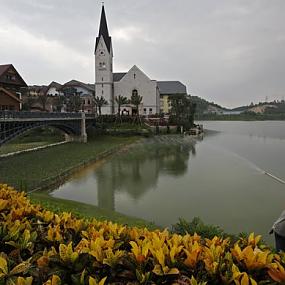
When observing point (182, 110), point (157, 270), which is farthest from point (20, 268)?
point (182, 110)

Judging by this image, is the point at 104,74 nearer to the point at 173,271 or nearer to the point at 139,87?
the point at 139,87

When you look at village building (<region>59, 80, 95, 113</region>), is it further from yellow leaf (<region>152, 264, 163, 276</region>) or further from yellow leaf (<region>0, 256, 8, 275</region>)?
yellow leaf (<region>152, 264, 163, 276</region>)

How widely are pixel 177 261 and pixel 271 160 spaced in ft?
94.1

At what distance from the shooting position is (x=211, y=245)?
3.10 metres

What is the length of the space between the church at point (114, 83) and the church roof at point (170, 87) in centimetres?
1251

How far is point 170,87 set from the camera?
8381cm

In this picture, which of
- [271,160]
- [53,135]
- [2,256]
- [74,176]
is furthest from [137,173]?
[53,135]

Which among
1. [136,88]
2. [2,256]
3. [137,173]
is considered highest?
[136,88]

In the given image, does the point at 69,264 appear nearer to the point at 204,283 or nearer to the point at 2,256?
the point at 2,256

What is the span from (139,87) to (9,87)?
34.1 meters

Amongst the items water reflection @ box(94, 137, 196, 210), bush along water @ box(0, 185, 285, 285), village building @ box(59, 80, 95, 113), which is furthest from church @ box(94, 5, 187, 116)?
bush along water @ box(0, 185, 285, 285)

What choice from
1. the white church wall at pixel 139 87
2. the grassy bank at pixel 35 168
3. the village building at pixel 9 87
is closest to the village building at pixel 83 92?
the white church wall at pixel 139 87

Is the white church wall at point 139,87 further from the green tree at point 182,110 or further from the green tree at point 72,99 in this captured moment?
the green tree at point 72,99

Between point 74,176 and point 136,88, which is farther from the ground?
point 136,88
